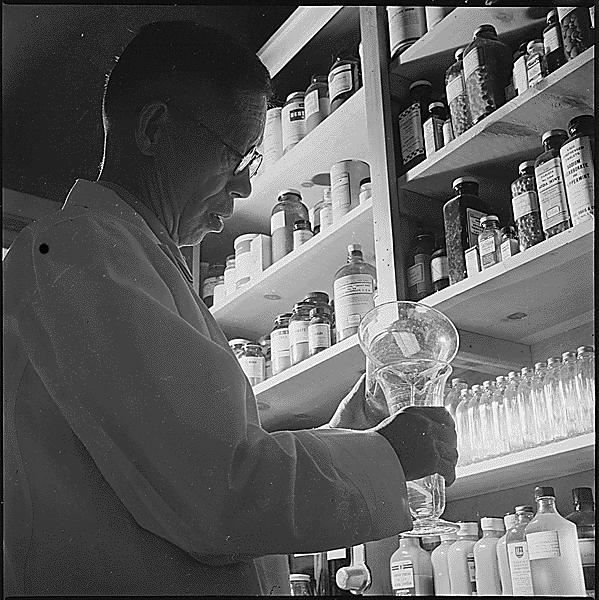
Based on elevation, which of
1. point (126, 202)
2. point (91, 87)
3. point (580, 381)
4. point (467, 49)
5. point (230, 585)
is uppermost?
point (467, 49)

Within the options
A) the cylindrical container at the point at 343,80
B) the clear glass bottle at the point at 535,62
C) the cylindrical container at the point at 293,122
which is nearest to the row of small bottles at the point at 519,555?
the clear glass bottle at the point at 535,62

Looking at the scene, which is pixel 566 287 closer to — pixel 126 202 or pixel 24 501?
pixel 126 202

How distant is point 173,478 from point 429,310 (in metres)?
0.45

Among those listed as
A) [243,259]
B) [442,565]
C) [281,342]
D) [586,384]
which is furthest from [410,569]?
[243,259]

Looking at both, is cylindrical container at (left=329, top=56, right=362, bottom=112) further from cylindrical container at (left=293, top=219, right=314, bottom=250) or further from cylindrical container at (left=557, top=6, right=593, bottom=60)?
cylindrical container at (left=557, top=6, right=593, bottom=60)

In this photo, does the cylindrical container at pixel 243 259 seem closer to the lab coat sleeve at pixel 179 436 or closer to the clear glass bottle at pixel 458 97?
the clear glass bottle at pixel 458 97

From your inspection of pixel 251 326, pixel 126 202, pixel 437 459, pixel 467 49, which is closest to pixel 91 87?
pixel 126 202

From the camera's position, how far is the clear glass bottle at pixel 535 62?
1.06 m

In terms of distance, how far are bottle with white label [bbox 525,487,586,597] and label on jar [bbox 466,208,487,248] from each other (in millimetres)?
358

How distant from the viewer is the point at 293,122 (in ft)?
4.18

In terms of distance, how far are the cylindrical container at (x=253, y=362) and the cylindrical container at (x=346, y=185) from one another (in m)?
0.40

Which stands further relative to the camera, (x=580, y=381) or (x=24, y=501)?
(x=580, y=381)

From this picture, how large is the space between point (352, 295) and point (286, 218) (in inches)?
8.4

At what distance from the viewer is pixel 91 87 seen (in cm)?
79
